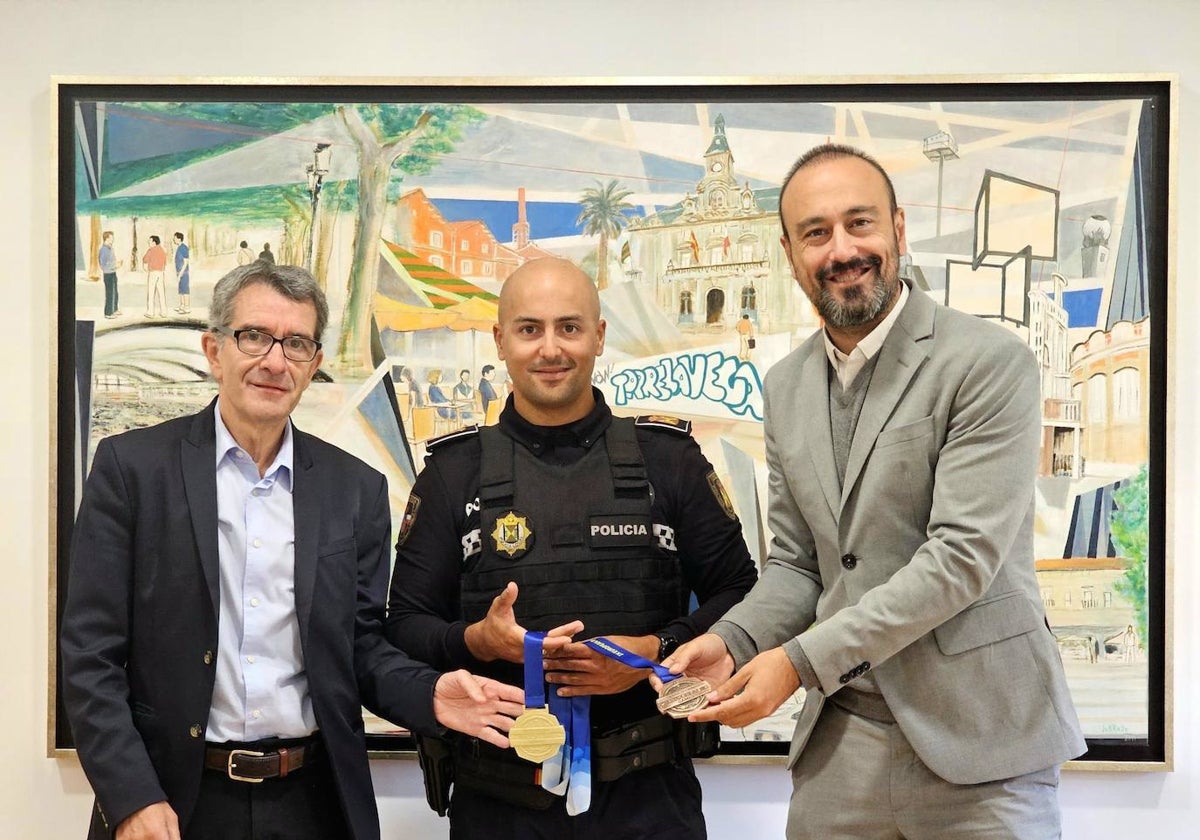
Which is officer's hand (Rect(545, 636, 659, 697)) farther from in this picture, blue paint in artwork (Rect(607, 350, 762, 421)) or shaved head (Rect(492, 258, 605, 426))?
blue paint in artwork (Rect(607, 350, 762, 421))

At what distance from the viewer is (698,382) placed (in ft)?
9.88

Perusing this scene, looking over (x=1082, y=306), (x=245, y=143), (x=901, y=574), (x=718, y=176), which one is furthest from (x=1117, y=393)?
(x=245, y=143)

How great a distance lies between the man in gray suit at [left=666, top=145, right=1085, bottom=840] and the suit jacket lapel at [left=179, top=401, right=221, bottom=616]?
96cm

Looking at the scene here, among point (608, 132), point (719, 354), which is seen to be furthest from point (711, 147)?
point (719, 354)

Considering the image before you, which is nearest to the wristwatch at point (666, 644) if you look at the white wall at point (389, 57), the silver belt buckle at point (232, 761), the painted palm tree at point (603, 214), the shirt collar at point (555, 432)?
the shirt collar at point (555, 432)

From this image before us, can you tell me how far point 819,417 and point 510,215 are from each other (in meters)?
1.33

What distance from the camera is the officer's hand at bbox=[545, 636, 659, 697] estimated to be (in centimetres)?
214

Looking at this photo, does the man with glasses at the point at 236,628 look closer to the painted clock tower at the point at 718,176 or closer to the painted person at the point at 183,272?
the painted person at the point at 183,272

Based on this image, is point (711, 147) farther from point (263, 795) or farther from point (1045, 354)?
point (263, 795)

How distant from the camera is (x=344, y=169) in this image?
3027 mm

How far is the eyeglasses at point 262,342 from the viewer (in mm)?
2133

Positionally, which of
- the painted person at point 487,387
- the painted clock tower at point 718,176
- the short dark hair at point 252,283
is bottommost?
the painted person at point 487,387

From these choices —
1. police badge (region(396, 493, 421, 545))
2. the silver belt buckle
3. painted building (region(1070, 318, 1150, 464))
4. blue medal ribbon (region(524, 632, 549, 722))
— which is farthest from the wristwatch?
painted building (region(1070, 318, 1150, 464))

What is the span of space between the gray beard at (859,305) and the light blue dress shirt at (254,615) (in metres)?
1.21
